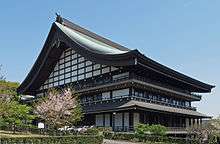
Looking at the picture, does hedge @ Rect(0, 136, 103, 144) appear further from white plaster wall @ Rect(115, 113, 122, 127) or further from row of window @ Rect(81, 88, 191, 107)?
row of window @ Rect(81, 88, 191, 107)

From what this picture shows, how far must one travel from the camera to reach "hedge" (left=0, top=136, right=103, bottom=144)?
26.3 meters

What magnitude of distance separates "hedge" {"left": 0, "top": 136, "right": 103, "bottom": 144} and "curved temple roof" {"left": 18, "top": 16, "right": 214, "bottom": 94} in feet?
50.5

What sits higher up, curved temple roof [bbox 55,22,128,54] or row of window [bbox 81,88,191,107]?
curved temple roof [bbox 55,22,128,54]

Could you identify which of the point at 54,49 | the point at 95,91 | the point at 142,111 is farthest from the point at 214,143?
the point at 54,49

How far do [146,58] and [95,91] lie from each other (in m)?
11.4

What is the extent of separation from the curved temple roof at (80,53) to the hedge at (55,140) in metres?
15.4

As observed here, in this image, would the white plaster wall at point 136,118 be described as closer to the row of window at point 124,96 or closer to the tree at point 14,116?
the row of window at point 124,96

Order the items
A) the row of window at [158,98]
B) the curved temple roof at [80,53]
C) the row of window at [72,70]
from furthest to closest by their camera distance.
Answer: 1. the row of window at [72,70]
2. the row of window at [158,98]
3. the curved temple roof at [80,53]

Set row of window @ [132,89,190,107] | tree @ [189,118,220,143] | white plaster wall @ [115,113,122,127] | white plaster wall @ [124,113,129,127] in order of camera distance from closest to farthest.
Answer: tree @ [189,118,220,143] → white plaster wall @ [124,113,129,127] → white plaster wall @ [115,113,122,127] → row of window @ [132,89,190,107]

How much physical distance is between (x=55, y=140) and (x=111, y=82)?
72.6 ft

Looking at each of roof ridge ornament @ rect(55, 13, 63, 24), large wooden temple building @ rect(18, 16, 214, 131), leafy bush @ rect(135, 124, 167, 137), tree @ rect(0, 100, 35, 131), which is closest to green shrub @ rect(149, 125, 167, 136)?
leafy bush @ rect(135, 124, 167, 137)

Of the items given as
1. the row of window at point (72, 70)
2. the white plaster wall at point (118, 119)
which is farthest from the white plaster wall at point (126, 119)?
the row of window at point (72, 70)

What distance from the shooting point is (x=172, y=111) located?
53156mm

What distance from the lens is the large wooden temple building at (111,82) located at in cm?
4859
